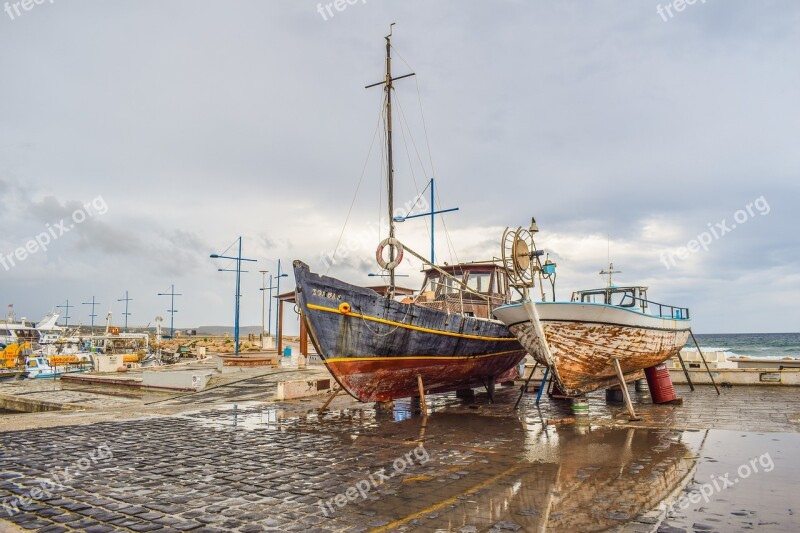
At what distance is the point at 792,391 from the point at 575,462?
12.4m

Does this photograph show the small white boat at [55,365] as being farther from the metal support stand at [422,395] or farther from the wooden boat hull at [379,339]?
the metal support stand at [422,395]

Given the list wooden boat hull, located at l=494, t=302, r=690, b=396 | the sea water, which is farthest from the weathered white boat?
the sea water

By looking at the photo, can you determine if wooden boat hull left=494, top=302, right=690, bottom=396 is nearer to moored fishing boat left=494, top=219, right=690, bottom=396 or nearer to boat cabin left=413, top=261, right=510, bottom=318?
moored fishing boat left=494, top=219, right=690, bottom=396

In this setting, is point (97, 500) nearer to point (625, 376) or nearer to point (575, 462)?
point (575, 462)

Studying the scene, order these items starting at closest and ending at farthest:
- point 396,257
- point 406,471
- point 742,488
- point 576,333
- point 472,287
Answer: point 742,488 < point 406,471 < point 576,333 < point 396,257 < point 472,287

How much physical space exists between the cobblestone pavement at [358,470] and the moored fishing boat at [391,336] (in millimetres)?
1137

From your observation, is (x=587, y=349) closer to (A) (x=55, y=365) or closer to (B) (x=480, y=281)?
(B) (x=480, y=281)

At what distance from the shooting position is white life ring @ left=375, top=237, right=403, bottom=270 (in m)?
14.1

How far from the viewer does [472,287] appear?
1756cm

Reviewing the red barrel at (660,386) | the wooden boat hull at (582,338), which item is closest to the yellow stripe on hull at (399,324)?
the wooden boat hull at (582,338)

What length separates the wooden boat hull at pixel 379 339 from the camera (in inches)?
459

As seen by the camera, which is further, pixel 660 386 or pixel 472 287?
pixel 472 287

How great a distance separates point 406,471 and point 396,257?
7.82 metres

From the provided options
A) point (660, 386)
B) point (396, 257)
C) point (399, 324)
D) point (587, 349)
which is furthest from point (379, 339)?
point (660, 386)
